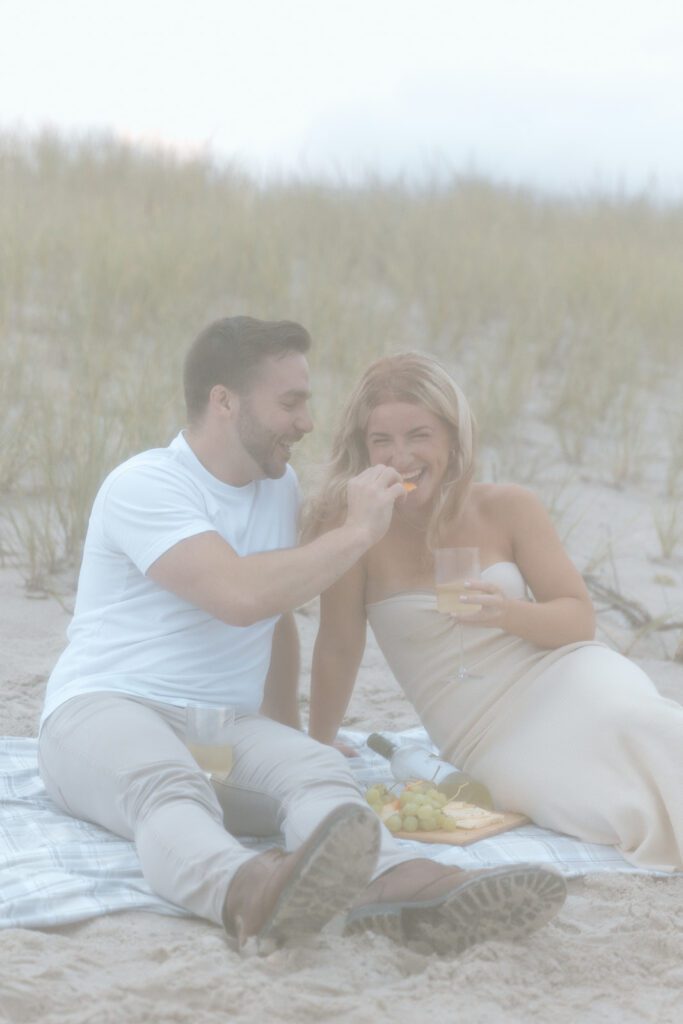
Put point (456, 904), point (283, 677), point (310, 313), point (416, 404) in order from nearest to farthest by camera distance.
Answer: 1. point (456, 904)
2. point (416, 404)
3. point (283, 677)
4. point (310, 313)

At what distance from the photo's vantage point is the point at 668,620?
614 cm

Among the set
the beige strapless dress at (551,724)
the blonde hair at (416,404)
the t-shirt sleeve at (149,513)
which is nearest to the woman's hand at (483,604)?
the beige strapless dress at (551,724)

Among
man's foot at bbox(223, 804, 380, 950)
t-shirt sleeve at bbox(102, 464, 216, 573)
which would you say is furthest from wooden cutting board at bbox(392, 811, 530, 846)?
t-shirt sleeve at bbox(102, 464, 216, 573)

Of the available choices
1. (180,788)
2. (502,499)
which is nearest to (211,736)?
(180,788)

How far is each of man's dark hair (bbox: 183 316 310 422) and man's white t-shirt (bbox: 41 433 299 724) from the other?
0.22 m

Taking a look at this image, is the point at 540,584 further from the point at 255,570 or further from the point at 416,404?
the point at 255,570

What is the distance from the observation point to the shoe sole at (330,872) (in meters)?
2.75

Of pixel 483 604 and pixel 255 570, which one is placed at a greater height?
pixel 255 570

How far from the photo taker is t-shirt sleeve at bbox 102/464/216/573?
361 cm

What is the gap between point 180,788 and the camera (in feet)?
10.5

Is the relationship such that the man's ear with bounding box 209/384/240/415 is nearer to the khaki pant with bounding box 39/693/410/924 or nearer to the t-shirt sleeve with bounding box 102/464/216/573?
the t-shirt sleeve with bounding box 102/464/216/573

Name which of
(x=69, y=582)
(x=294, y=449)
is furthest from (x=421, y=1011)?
(x=294, y=449)

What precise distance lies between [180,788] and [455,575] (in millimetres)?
1023

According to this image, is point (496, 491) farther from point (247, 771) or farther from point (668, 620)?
point (668, 620)
